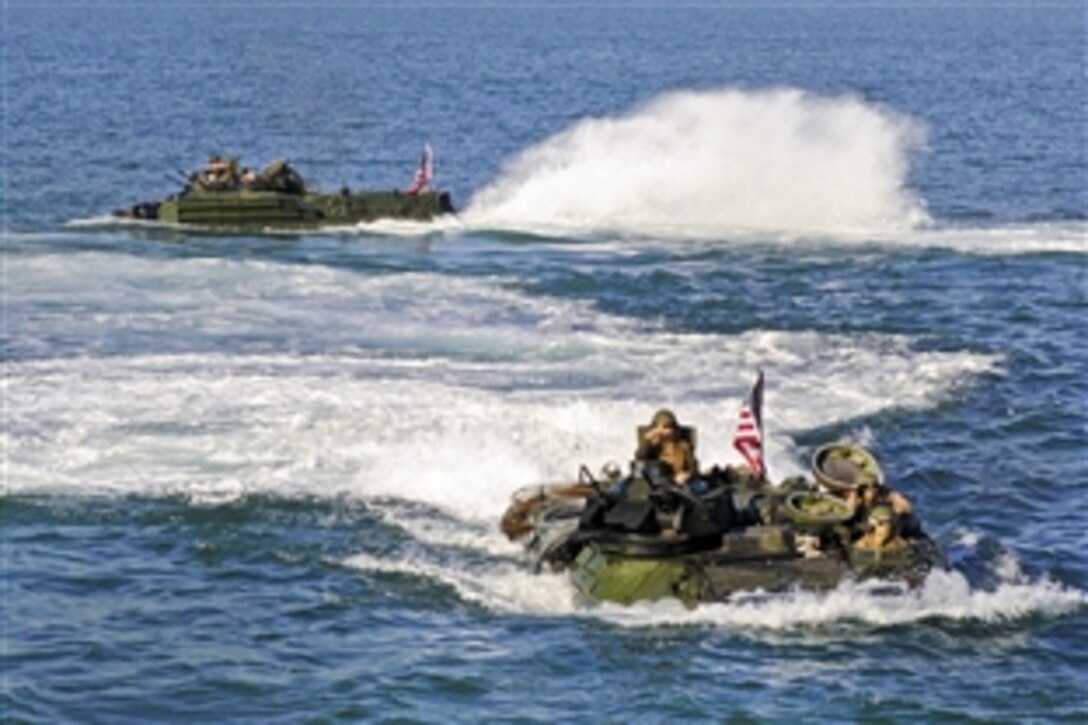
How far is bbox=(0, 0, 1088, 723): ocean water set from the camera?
2772 centimetres

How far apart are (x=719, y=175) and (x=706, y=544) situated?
1440 inches

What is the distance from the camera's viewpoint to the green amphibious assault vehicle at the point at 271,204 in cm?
6038

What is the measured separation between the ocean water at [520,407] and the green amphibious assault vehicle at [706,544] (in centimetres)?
34

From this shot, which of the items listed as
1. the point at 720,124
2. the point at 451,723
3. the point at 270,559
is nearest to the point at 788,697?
the point at 451,723

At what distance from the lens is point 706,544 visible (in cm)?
3005

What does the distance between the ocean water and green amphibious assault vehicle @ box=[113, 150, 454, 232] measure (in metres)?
0.69

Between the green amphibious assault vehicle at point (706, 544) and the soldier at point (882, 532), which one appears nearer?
the green amphibious assault vehicle at point (706, 544)

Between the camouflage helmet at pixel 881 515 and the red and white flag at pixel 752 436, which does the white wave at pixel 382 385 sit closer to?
the red and white flag at pixel 752 436

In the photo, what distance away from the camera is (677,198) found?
65.1 m

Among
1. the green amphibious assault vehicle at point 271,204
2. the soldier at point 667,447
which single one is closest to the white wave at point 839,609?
the soldier at point 667,447

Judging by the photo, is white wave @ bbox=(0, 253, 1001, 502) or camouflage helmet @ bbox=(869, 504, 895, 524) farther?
white wave @ bbox=(0, 253, 1001, 502)

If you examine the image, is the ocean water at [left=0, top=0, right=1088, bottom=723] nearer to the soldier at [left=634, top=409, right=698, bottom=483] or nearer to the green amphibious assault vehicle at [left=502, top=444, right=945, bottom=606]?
the green amphibious assault vehicle at [left=502, top=444, right=945, bottom=606]

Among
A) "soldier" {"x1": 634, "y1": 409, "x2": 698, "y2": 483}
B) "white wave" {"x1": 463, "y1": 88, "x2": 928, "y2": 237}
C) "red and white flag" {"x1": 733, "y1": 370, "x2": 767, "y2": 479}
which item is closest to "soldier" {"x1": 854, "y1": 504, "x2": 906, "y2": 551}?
"soldier" {"x1": 634, "y1": 409, "x2": 698, "y2": 483}

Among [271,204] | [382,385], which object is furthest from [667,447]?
[271,204]
